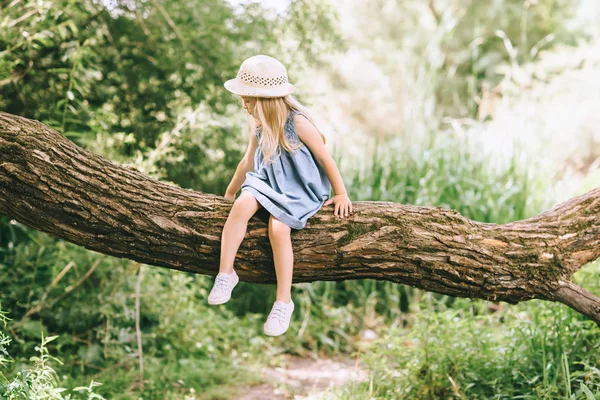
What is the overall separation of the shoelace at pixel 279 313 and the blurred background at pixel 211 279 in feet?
2.92

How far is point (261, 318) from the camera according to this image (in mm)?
5426

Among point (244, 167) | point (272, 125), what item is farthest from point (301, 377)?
point (272, 125)

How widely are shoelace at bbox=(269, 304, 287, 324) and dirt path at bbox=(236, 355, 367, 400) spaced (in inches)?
47.1

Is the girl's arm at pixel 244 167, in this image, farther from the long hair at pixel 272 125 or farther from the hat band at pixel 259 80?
the hat band at pixel 259 80

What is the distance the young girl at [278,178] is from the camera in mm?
2580

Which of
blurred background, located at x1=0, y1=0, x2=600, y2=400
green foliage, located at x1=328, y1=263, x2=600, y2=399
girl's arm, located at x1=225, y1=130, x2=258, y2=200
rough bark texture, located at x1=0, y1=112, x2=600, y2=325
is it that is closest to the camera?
rough bark texture, located at x1=0, y1=112, x2=600, y2=325

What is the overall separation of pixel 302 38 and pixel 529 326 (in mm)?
3068

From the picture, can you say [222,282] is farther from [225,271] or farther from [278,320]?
[278,320]

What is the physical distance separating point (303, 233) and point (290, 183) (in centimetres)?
23

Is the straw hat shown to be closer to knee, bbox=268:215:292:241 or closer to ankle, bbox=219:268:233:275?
knee, bbox=268:215:292:241

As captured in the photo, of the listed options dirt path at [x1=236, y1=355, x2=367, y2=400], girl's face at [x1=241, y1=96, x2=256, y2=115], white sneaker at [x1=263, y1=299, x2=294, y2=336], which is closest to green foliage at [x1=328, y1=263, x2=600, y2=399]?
dirt path at [x1=236, y1=355, x2=367, y2=400]

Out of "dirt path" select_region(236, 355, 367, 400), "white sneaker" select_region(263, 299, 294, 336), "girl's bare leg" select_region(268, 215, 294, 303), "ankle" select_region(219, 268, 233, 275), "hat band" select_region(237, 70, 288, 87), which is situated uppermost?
"hat band" select_region(237, 70, 288, 87)

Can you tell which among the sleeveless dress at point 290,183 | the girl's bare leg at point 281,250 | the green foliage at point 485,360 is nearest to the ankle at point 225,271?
the girl's bare leg at point 281,250

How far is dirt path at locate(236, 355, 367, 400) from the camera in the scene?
158 inches
